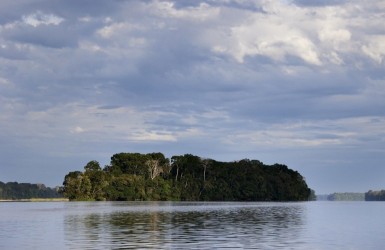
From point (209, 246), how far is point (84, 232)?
15.5 metres

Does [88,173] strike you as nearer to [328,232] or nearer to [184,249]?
[328,232]

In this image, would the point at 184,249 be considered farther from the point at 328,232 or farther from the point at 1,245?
the point at 328,232

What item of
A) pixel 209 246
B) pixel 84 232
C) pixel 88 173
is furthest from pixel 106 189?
pixel 209 246

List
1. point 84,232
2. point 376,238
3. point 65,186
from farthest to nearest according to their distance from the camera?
point 65,186, point 84,232, point 376,238

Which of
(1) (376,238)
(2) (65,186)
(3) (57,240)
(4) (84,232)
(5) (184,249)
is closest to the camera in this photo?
(5) (184,249)

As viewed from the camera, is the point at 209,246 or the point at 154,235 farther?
the point at 154,235

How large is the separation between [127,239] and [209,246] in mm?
7585

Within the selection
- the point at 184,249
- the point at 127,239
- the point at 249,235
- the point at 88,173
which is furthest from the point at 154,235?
the point at 88,173

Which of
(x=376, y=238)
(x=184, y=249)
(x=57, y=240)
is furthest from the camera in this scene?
(x=376, y=238)

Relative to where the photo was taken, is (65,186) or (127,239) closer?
(127,239)

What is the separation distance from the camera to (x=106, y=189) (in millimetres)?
198125

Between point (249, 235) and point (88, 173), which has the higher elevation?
point (88, 173)

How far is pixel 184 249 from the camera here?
3897 cm

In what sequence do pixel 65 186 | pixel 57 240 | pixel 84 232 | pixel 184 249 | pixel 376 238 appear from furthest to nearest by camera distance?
pixel 65 186, pixel 84 232, pixel 376 238, pixel 57 240, pixel 184 249
